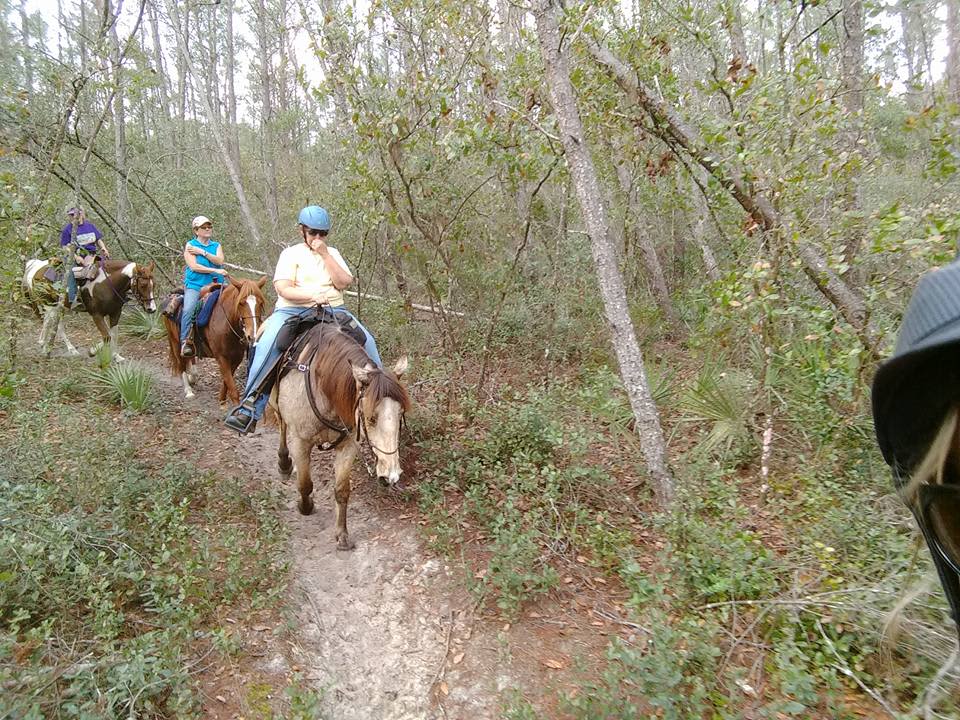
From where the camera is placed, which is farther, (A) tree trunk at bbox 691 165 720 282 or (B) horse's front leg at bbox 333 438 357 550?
(A) tree trunk at bbox 691 165 720 282

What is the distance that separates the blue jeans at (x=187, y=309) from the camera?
8.24m

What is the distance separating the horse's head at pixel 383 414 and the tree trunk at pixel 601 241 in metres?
2.03

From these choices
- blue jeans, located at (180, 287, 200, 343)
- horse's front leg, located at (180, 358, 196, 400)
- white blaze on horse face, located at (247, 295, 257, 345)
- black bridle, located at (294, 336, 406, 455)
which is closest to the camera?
black bridle, located at (294, 336, 406, 455)

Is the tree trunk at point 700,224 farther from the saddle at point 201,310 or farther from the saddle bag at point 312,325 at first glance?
the saddle at point 201,310

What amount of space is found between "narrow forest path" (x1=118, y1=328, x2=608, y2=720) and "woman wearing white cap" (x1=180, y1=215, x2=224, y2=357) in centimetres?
390

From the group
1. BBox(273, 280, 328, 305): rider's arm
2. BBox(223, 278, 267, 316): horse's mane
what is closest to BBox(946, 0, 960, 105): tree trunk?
BBox(273, 280, 328, 305): rider's arm

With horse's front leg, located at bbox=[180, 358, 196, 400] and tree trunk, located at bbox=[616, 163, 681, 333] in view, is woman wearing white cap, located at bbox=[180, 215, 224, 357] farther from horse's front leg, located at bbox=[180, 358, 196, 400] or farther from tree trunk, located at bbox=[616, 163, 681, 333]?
tree trunk, located at bbox=[616, 163, 681, 333]

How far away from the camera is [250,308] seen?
7.27m

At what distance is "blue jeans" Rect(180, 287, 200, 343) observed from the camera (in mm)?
8238

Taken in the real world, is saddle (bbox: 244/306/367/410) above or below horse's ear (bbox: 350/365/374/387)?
above

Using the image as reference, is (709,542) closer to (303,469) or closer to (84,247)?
(303,469)

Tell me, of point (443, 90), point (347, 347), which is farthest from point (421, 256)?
point (347, 347)

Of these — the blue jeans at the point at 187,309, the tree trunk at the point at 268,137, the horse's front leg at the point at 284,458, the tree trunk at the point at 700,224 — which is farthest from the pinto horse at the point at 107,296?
the tree trunk at the point at 700,224

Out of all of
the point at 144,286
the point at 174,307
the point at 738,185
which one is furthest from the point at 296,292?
the point at 144,286
